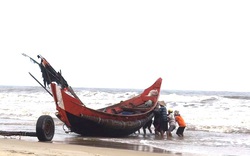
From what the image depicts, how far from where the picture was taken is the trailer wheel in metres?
10.8

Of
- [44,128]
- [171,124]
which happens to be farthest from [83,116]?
[171,124]

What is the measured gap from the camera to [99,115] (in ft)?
43.1

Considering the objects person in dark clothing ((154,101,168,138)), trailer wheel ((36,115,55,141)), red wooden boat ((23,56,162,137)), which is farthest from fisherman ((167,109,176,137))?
trailer wheel ((36,115,55,141))

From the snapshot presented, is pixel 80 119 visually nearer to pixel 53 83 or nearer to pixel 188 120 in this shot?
pixel 53 83

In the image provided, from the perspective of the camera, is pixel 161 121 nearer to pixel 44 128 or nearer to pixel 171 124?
pixel 171 124

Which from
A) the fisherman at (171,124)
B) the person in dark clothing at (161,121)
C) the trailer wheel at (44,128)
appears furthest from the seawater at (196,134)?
the trailer wheel at (44,128)

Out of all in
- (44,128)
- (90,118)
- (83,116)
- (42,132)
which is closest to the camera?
(42,132)

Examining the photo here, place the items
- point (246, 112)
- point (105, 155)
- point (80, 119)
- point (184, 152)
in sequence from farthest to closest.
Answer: point (246, 112)
point (80, 119)
point (184, 152)
point (105, 155)

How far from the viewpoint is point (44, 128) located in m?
10.9

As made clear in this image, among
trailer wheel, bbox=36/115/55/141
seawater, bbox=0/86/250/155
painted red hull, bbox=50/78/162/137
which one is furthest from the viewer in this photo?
painted red hull, bbox=50/78/162/137

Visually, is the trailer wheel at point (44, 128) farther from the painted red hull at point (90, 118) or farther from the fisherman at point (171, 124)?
the fisherman at point (171, 124)

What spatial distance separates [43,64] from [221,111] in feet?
51.0

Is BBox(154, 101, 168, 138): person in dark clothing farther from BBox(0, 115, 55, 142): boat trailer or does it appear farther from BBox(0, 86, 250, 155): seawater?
BBox(0, 115, 55, 142): boat trailer

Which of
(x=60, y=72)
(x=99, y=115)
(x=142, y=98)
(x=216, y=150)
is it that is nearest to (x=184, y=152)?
(x=216, y=150)
